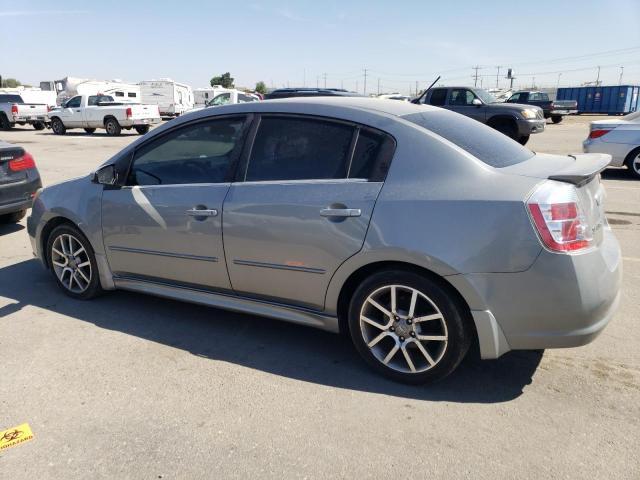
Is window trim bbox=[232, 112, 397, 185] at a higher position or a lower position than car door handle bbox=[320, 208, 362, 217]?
higher

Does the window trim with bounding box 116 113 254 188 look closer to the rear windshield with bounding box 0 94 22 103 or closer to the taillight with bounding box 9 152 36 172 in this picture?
the taillight with bounding box 9 152 36 172

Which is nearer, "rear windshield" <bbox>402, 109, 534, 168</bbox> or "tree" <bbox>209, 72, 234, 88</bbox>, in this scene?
"rear windshield" <bbox>402, 109, 534, 168</bbox>

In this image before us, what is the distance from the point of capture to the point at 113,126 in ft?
76.5

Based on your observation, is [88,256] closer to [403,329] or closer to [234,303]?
[234,303]

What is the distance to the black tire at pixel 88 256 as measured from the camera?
4422 mm

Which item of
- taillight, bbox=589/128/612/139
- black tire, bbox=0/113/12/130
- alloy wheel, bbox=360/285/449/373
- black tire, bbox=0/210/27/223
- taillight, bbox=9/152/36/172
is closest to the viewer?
alloy wheel, bbox=360/285/449/373

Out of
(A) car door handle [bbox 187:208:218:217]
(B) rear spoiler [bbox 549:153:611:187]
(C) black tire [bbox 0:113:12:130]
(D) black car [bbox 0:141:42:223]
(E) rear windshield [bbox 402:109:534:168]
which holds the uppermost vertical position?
(E) rear windshield [bbox 402:109:534:168]

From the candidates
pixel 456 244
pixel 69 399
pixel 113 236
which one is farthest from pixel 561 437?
pixel 113 236

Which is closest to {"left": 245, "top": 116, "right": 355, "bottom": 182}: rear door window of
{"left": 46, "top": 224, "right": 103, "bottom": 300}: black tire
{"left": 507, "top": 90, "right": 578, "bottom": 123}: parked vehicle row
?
{"left": 46, "top": 224, "right": 103, "bottom": 300}: black tire

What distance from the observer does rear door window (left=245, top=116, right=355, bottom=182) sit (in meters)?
3.33

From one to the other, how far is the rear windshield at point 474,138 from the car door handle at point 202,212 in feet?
4.52

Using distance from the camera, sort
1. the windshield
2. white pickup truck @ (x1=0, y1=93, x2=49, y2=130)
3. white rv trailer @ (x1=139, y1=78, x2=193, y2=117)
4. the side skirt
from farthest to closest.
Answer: white rv trailer @ (x1=139, y1=78, x2=193, y2=117) → white pickup truck @ (x1=0, y1=93, x2=49, y2=130) → the windshield → the side skirt

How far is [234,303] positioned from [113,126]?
71.8 ft

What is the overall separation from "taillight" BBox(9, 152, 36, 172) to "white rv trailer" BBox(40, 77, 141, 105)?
25.7 metres
